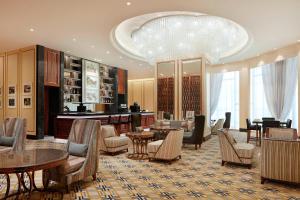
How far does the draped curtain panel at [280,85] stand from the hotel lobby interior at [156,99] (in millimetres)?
43

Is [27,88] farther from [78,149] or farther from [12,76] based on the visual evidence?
[78,149]

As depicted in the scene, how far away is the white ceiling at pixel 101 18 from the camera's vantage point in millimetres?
5520

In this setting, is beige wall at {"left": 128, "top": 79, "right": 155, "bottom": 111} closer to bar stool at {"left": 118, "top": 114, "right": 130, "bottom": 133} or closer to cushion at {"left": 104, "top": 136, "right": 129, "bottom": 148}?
bar stool at {"left": 118, "top": 114, "right": 130, "bottom": 133}

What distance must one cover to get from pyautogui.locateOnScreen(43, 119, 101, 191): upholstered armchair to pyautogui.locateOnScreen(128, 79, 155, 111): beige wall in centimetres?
1382

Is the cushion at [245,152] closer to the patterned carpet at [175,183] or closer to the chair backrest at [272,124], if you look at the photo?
the patterned carpet at [175,183]

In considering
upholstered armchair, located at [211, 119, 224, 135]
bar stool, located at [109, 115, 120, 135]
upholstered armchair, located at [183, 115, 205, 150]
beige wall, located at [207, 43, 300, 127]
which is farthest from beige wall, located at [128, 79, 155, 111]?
upholstered armchair, located at [183, 115, 205, 150]

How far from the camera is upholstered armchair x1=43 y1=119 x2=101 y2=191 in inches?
140

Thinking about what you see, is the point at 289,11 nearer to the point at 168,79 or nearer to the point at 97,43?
the point at 168,79

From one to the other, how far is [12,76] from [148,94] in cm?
1013

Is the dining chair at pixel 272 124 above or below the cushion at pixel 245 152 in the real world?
above

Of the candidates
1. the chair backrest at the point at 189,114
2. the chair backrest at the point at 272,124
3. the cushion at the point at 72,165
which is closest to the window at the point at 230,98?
the chair backrest at the point at 189,114

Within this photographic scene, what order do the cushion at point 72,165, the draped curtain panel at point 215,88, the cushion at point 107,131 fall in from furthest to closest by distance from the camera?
the draped curtain panel at point 215,88
the cushion at point 107,131
the cushion at point 72,165

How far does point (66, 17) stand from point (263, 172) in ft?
19.4

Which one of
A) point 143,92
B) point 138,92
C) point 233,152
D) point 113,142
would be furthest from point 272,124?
point 138,92
